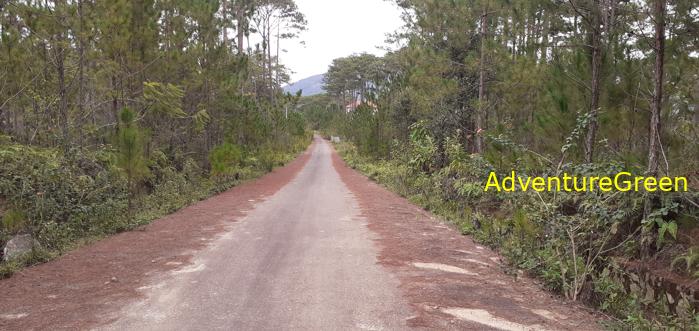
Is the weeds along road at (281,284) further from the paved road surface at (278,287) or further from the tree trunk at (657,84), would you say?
the tree trunk at (657,84)

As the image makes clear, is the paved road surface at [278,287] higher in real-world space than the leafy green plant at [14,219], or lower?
lower

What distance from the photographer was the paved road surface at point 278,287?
4.23 m

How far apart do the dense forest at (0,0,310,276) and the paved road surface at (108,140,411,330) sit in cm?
271

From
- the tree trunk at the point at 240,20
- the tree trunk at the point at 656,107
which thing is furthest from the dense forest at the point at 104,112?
the tree trunk at the point at 240,20

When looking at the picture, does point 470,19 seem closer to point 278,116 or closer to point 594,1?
point 594,1

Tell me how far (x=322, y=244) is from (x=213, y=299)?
2.88 meters

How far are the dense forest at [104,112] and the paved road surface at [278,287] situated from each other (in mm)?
2705

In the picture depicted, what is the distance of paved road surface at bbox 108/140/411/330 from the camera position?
13.9 ft

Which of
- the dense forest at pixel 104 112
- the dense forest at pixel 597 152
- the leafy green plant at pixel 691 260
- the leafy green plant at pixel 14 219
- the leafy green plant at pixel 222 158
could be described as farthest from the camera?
the leafy green plant at pixel 222 158

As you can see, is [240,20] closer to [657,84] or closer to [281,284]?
[281,284]

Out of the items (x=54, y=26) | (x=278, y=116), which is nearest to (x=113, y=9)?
(x=54, y=26)

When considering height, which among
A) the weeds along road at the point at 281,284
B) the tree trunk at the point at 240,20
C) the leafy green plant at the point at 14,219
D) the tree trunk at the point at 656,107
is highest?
the tree trunk at the point at 240,20

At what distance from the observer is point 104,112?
45.1 ft

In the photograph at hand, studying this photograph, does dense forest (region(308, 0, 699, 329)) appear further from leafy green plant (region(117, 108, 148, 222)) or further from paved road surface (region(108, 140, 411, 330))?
leafy green plant (region(117, 108, 148, 222))
